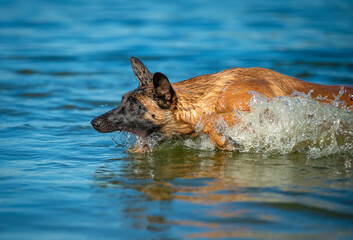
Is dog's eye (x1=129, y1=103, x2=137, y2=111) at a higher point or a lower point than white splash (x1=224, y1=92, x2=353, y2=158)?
higher

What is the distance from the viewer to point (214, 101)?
683 centimetres

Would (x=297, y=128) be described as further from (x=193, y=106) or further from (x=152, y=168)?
(x=152, y=168)

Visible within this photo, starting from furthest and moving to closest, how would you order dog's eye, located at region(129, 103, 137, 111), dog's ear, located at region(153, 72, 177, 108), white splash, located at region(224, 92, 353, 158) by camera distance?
dog's eye, located at region(129, 103, 137, 111)
white splash, located at region(224, 92, 353, 158)
dog's ear, located at region(153, 72, 177, 108)

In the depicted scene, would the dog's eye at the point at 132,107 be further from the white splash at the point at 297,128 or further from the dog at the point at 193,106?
the white splash at the point at 297,128

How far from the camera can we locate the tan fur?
675 centimetres

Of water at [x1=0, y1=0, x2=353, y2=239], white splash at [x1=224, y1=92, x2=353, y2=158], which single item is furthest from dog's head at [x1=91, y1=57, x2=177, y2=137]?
white splash at [x1=224, y1=92, x2=353, y2=158]

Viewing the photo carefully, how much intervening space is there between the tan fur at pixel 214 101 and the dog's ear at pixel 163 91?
100mm

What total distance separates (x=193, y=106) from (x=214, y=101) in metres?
0.29

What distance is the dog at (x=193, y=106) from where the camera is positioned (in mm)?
6742

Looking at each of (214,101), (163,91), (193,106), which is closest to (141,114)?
(163,91)

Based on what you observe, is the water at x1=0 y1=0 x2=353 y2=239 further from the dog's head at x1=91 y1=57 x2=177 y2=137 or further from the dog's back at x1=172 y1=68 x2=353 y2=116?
the dog's head at x1=91 y1=57 x2=177 y2=137

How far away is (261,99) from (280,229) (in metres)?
2.52

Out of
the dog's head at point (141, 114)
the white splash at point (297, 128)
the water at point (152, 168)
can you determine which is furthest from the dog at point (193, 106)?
the water at point (152, 168)

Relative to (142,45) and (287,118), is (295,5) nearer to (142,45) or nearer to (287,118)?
(142,45)
